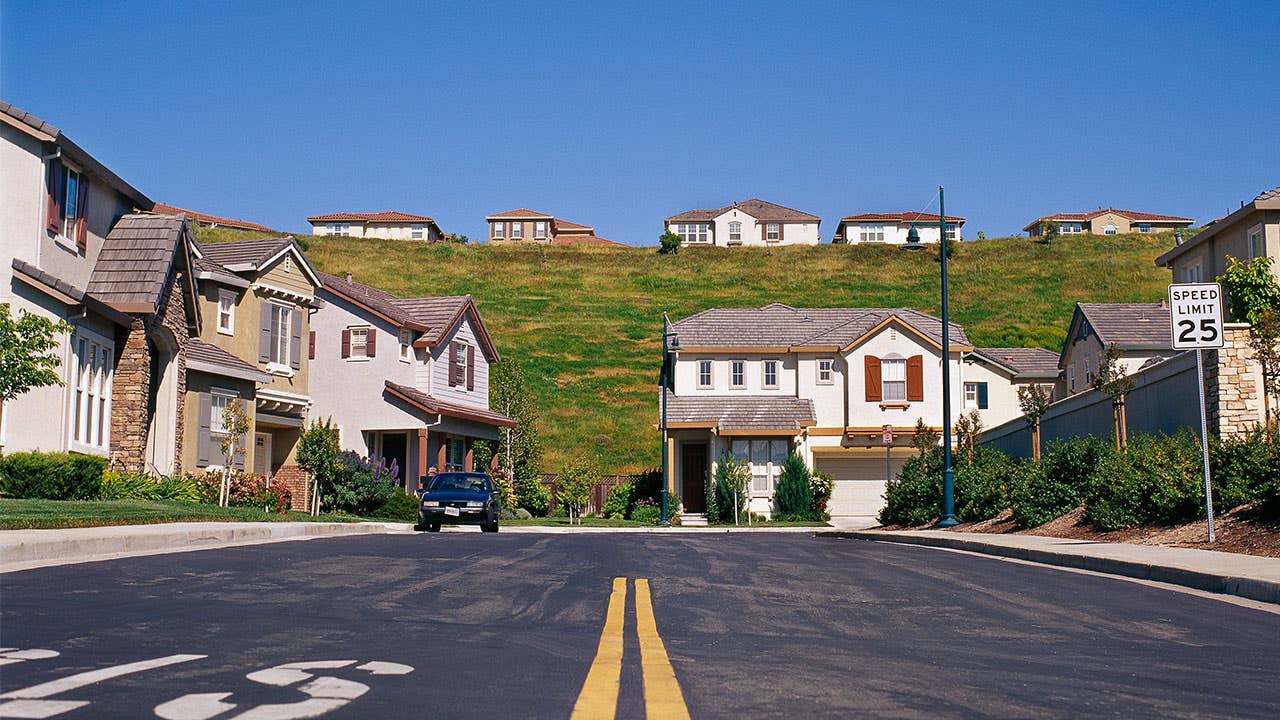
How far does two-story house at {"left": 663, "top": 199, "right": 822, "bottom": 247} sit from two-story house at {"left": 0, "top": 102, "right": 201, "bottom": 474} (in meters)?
83.3

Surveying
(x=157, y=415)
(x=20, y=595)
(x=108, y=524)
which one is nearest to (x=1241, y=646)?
(x=20, y=595)

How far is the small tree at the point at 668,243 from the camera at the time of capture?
104438mm

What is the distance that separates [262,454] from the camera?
124 feet

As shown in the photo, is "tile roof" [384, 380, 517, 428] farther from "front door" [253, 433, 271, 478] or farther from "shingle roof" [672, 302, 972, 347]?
"shingle roof" [672, 302, 972, 347]

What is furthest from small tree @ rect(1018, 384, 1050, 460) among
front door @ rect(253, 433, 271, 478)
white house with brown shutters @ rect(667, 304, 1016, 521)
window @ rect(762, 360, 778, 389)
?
window @ rect(762, 360, 778, 389)

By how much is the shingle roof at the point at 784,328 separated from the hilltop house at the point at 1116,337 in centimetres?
452

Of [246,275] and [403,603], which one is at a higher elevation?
[246,275]

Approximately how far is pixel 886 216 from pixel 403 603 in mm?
112344

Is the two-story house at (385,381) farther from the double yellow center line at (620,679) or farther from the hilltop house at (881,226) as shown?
the hilltop house at (881,226)

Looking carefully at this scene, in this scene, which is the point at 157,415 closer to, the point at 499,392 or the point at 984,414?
the point at 499,392

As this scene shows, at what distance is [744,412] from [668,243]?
56698mm

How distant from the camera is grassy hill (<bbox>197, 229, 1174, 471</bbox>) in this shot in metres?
68.2

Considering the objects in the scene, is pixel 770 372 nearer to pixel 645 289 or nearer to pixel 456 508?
pixel 456 508

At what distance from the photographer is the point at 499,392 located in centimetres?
4972
